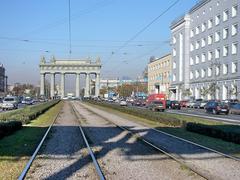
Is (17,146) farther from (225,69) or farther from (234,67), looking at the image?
(225,69)

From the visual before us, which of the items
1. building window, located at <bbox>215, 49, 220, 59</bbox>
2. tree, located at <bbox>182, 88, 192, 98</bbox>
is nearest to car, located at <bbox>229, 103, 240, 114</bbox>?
building window, located at <bbox>215, 49, 220, 59</bbox>

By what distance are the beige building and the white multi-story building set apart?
12476 millimetres

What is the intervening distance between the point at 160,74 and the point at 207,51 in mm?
46490

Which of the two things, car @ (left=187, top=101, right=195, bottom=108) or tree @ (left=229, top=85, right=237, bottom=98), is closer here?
tree @ (left=229, top=85, right=237, bottom=98)

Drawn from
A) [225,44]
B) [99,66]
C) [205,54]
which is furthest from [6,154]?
[99,66]

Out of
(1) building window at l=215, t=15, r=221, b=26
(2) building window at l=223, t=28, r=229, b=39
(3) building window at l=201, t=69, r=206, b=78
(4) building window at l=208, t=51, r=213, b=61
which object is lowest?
(3) building window at l=201, t=69, r=206, b=78

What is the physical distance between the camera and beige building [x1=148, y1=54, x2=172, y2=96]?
127550mm

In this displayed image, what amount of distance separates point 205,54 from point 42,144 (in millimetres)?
79088

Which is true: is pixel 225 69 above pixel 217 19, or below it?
below

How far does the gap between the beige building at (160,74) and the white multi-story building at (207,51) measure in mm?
12476

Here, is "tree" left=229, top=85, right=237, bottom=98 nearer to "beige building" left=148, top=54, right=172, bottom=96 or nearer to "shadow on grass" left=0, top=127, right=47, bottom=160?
"beige building" left=148, top=54, right=172, bottom=96

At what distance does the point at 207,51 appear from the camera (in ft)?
302

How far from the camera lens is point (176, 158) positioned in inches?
532

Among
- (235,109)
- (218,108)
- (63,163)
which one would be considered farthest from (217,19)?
(63,163)
